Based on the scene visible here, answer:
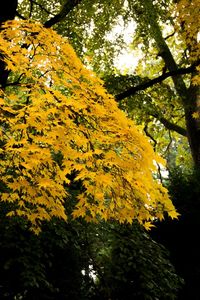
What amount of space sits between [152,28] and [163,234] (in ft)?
17.0

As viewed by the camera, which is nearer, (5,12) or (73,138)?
(73,138)

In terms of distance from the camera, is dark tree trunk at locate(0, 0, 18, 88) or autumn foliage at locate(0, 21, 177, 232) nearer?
autumn foliage at locate(0, 21, 177, 232)

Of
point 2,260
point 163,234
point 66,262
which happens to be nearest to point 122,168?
point 2,260

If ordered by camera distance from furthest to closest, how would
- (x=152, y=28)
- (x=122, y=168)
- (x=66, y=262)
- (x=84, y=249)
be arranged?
(x=152, y=28) → (x=66, y=262) → (x=84, y=249) → (x=122, y=168)

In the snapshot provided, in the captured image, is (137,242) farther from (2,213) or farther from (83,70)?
(83,70)

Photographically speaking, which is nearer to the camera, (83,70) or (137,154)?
(137,154)

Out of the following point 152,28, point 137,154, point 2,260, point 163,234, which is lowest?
point 2,260

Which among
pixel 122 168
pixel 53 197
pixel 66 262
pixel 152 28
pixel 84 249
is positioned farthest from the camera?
pixel 152 28

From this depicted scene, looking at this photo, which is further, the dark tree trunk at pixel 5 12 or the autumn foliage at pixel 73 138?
the dark tree trunk at pixel 5 12

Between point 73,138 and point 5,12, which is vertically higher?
point 5,12

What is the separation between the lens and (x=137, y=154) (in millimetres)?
3863

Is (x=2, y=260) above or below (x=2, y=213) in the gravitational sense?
below

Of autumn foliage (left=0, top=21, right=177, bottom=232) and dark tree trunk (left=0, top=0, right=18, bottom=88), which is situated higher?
dark tree trunk (left=0, top=0, right=18, bottom=88)

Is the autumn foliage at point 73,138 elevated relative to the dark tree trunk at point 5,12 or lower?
lower
